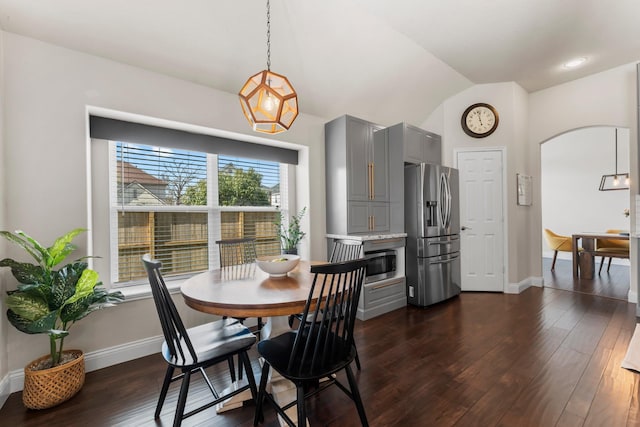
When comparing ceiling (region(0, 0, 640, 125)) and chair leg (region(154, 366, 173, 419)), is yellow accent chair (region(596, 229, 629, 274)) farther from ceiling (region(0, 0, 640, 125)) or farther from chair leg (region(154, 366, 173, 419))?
chair leg (region(154, 366, 173, 419))

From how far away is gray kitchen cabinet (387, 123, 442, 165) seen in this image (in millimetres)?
3662

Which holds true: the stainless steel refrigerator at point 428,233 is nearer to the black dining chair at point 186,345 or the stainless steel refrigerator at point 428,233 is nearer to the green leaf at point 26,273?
the black dining chair at point 186,345

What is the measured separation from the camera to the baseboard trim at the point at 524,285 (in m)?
4.11

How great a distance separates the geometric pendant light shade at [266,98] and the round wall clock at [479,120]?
357 centimetres

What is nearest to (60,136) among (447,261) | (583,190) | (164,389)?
(164,389)

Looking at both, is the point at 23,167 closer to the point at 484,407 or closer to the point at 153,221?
the point at 153,221

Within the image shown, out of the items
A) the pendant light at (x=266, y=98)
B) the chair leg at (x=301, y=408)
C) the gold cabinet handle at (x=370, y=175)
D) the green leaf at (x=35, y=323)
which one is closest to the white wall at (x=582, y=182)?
the gold cabinet handle at (x=370, y=175)

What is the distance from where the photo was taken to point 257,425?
161 cm

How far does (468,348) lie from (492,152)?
10.00 feet

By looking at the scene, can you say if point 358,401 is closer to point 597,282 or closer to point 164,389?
point 164,389

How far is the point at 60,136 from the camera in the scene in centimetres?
210

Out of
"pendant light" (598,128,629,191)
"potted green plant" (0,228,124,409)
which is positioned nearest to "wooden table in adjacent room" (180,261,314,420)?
"potted green plant" (0,228,124,409)

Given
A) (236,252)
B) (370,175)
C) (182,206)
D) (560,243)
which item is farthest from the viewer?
(560,243)

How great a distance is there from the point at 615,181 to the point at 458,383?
6.54 metres
